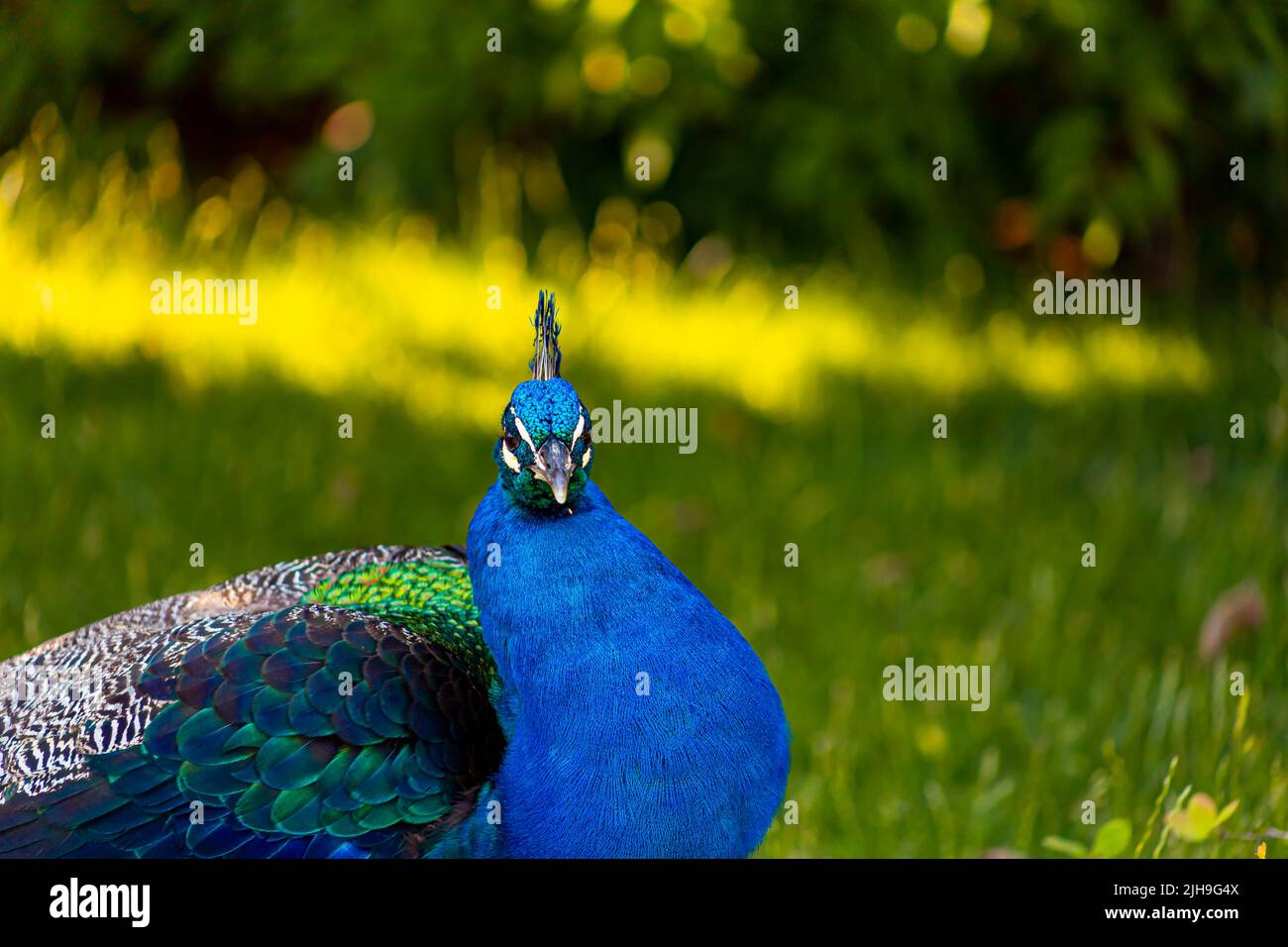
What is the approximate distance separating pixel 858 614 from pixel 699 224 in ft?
8.69

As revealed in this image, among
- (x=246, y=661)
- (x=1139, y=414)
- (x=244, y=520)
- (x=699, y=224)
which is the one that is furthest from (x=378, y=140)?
(x=246, y=661)

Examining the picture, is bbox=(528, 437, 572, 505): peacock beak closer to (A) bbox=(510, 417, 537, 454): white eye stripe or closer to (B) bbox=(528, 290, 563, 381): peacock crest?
(A) bbox=(510, 417, 537, 454): white eye stripe

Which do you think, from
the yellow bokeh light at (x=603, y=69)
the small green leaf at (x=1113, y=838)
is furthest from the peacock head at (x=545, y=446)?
the yellow bokeh light at (x=603, y=69)

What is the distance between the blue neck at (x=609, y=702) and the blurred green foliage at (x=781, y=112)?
283 centimetres

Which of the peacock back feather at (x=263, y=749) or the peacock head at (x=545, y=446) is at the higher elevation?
the peacock head at (x=545, y=446)

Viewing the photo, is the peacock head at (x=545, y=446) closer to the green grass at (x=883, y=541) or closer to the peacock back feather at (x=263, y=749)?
the peacock back feather at (x=263, y=749)

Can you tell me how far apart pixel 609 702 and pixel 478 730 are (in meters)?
0.25

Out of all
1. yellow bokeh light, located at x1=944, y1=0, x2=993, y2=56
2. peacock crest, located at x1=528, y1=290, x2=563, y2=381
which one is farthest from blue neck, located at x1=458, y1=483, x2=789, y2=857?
yellow bokeh light, located at x1=944, y1=0, x2=993, y2=56

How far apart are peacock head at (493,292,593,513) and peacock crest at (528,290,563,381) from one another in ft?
0.43

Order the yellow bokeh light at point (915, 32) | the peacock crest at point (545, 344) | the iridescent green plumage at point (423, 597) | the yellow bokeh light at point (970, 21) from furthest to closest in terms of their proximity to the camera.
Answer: the yellow bokeh light at point (915, 32) → the yellow bokeh light at point (970, 21) → the iridescent green plumage at point (423, 597) → the peacock crest at point (545, 344)

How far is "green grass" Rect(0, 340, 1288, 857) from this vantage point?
314 cm

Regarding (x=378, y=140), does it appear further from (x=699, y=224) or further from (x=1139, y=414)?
(x=1139, y=414)

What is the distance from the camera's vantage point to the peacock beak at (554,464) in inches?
80.9

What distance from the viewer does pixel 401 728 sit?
7.11 ft
